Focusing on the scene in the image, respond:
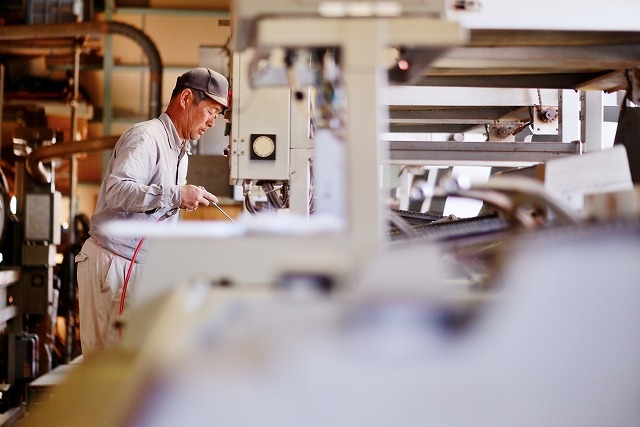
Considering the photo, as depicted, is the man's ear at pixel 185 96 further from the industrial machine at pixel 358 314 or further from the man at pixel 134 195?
the industrial machine at pixel 358 314

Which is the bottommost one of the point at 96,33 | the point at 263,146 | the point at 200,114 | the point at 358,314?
the point at 358,314

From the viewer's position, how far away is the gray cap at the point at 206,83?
3.44 m

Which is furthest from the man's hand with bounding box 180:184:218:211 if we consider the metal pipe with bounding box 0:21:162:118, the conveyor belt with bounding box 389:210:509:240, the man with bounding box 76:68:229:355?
the metal pipe with bounding box 0:21:162:118

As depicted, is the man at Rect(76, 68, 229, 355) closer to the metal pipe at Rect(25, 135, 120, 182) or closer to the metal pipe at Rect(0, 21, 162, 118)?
the metal pipe at Rect(25, 135, 120, 182)

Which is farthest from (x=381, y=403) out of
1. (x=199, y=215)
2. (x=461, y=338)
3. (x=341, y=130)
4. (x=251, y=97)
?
(x=199, y=215)

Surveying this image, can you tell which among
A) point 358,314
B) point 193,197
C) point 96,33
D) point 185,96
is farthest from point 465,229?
point 96,33

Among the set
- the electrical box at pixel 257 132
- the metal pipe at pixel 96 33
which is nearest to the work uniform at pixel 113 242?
the electrical box at pixel 257 132

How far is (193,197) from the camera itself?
3.04 meters

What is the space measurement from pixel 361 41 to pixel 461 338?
49cm

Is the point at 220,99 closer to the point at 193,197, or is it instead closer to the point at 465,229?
the point at 193,197

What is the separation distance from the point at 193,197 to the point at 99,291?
0.62 m

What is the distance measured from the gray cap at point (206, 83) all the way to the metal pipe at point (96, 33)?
10.1 feet

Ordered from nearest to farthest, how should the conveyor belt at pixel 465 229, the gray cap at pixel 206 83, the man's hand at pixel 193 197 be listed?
the conveyor belt at pixel 465 229 < the man's hand at pixel 193 197 < the gray cap at pixel 206 83

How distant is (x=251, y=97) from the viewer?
8.93ft
